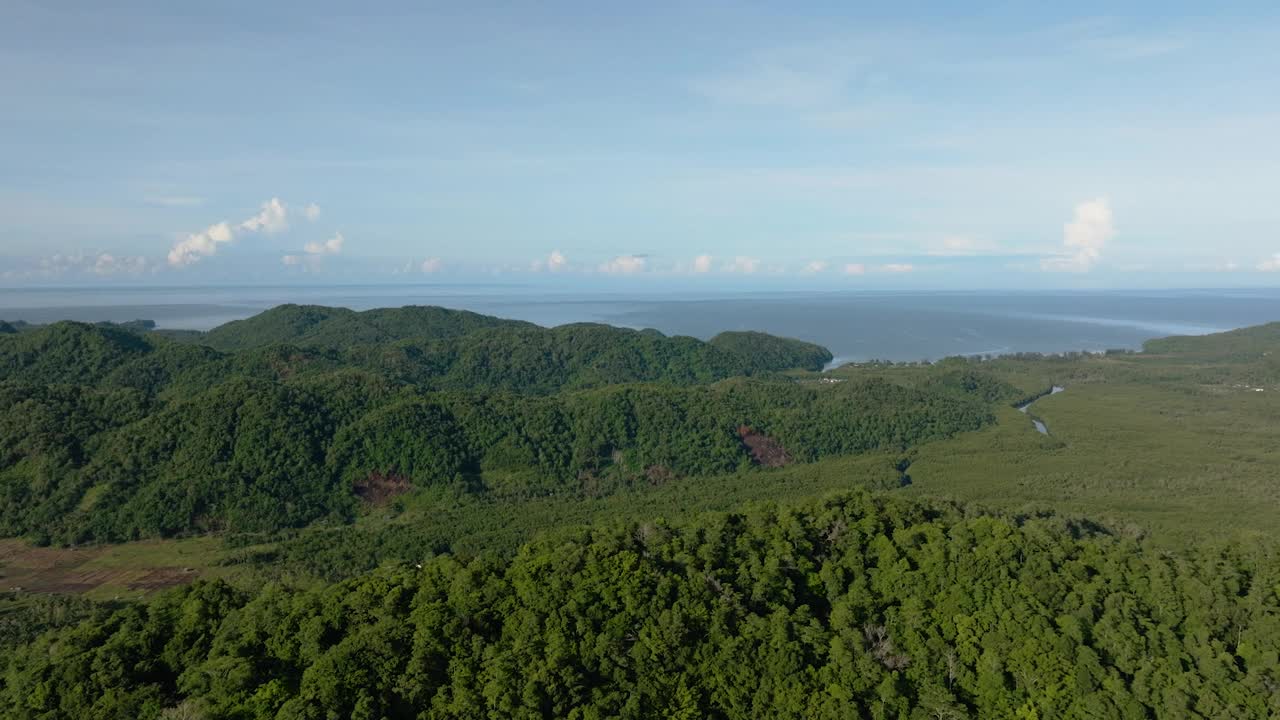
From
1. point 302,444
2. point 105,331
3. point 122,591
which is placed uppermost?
point 105,331

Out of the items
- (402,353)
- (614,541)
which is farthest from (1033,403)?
(614,541)

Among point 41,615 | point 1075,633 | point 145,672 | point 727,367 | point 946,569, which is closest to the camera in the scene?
point 145,672

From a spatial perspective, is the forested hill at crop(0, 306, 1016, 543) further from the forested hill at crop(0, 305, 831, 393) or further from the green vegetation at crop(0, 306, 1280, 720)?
the forested hill at crop(0, 305, 831, 393)

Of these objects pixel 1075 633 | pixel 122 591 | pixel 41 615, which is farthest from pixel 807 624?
pixel 122 591

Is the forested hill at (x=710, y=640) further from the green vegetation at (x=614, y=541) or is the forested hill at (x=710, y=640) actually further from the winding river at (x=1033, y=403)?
the winding river at (x=1033, y=403)

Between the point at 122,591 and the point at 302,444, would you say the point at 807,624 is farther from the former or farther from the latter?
the point at 302,444

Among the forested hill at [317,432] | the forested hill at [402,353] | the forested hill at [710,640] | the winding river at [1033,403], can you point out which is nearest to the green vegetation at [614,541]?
the forested hill at [710,640]
